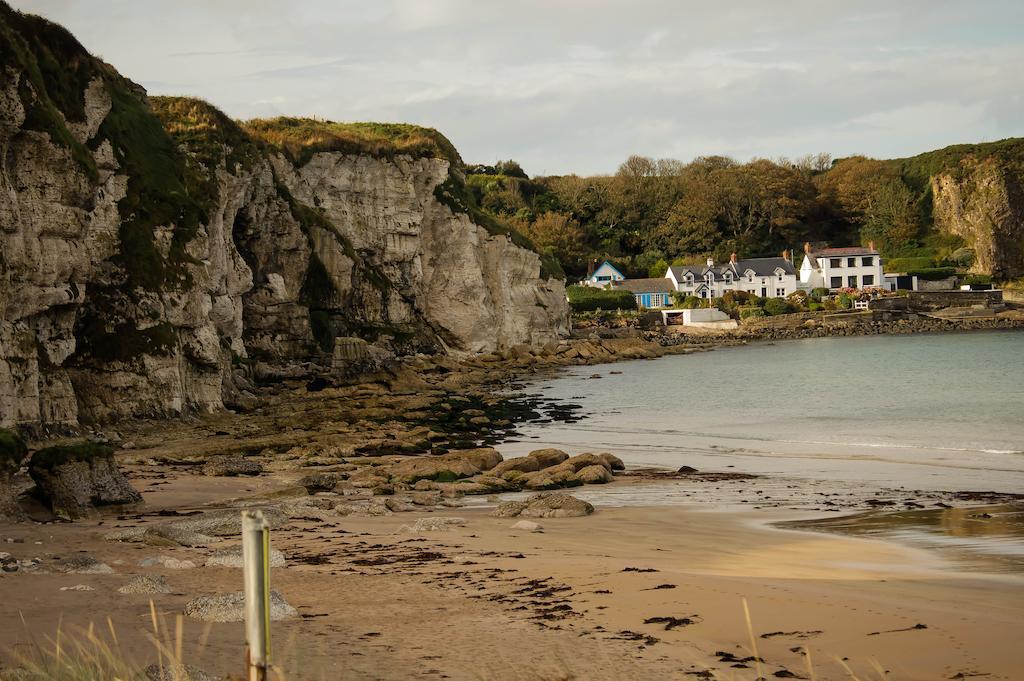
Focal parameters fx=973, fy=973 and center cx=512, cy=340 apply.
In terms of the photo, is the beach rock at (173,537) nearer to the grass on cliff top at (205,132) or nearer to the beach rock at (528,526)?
the beach rock at (528,526)

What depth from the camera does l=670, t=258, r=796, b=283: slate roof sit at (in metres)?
106

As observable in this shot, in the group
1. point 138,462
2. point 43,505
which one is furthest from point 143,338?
point 43,505

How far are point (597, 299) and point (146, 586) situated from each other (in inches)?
3651

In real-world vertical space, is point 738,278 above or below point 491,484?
above

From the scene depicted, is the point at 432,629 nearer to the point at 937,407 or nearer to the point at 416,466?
the point at 416,466

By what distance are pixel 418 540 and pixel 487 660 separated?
5723mm

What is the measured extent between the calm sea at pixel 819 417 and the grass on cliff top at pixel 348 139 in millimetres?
19540

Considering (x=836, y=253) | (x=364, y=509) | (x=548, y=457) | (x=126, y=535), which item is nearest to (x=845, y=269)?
(x=836, y=253)

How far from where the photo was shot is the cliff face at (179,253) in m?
26.8

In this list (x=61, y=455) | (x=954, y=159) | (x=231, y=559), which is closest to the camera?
(x=231, y=559)

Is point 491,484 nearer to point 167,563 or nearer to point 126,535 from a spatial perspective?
point 126,535

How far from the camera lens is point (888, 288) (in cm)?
10731

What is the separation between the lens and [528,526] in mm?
14156

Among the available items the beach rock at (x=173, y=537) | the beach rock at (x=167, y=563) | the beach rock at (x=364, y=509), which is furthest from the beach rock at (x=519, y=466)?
the beach rock at (x=167, y=563)
